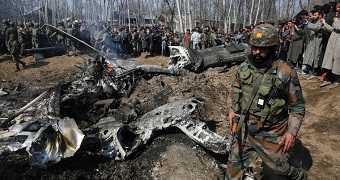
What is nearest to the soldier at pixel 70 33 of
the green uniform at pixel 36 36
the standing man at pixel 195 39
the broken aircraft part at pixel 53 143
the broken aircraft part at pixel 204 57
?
the green uniform at pixel 36 36

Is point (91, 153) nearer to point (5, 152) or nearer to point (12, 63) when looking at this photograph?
point (5, 152)

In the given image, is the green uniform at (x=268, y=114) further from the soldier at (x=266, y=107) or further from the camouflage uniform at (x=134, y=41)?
the camouflage uniform at (x=134, y=41)

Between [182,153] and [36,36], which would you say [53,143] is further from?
[36,36]

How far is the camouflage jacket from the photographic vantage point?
2.56 m

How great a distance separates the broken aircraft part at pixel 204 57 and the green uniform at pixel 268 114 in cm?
588

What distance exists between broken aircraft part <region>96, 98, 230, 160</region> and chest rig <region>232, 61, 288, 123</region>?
1179 mm

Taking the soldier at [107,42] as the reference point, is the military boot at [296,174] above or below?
below

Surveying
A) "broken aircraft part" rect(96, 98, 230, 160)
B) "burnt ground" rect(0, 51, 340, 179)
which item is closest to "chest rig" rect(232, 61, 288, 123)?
"burnt ground" rect(0, 51, 340, 179)

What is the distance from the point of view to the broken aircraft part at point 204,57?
877 centimetres

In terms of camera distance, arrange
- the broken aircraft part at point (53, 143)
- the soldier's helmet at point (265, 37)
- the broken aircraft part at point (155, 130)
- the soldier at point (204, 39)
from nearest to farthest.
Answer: the soldier's helmet at point (265, 37)
the broken aircraft part at point (53, 143)
the broken aircraft part at point (155, 130)
the soldier at point (204, 39)

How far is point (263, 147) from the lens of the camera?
280cm

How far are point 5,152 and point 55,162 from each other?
2.16 ft

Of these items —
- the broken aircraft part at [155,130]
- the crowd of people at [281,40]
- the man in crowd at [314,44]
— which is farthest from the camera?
the man in crowd at [314,44]

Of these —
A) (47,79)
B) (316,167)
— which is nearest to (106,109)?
(316,167)
